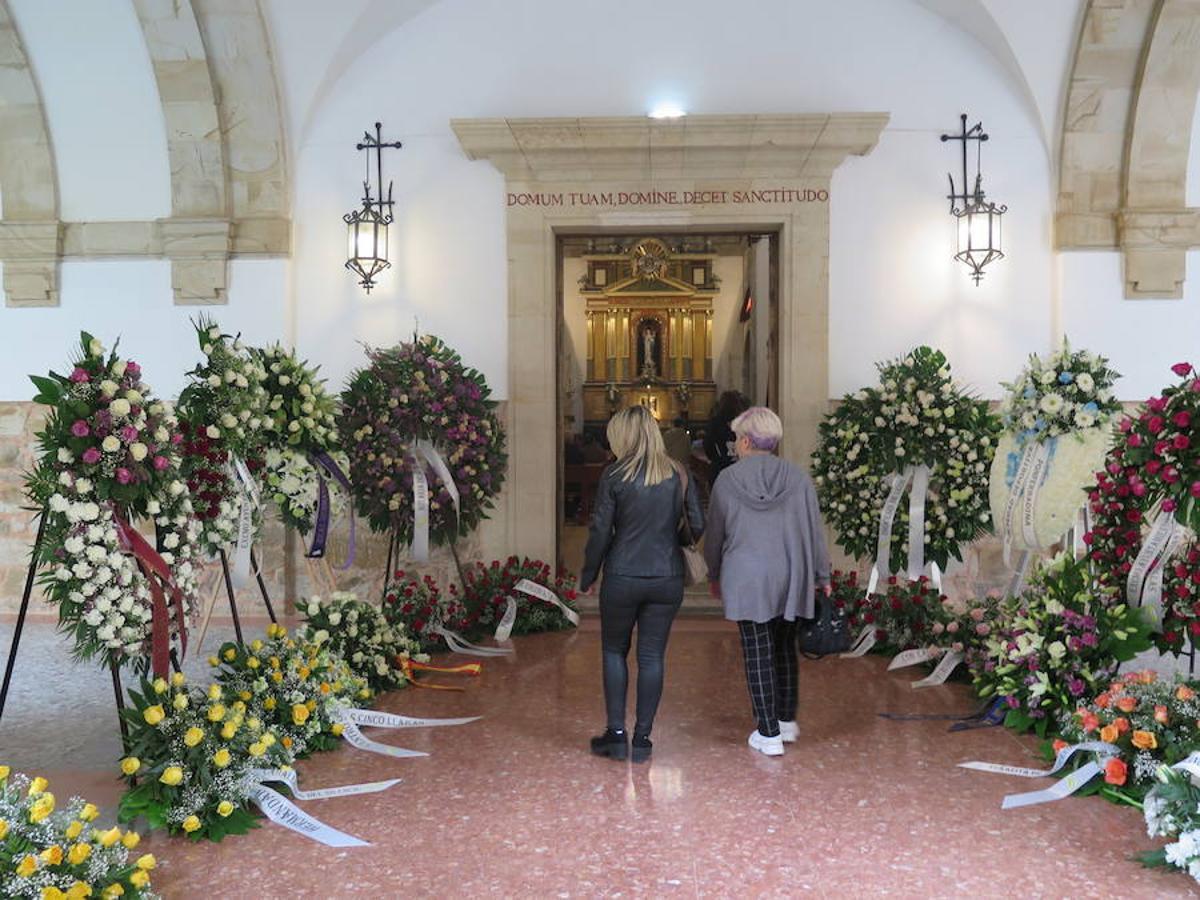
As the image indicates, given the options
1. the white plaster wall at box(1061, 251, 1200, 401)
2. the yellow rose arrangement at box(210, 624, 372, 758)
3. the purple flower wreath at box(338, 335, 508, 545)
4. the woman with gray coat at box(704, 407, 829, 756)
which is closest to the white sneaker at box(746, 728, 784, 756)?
the woman with gray coat at box(704, 407, 829, 756)

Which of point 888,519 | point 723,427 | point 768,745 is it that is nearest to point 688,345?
point 723,427

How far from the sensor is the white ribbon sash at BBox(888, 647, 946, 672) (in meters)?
5.91

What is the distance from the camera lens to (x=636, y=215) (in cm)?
780

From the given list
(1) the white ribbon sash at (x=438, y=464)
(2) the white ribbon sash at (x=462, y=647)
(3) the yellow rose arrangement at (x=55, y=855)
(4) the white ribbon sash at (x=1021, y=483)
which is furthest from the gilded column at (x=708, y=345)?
(3) the yellow rose arrangement at (x=55, y=855)

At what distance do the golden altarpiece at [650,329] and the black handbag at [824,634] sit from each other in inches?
352

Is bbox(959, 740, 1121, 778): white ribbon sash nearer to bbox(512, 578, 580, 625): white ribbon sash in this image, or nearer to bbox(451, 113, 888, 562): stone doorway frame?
bbox(512, 578, 580, 625): white ribbon sash

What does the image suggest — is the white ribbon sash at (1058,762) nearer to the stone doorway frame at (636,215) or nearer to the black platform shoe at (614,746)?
the black platform shoe at (614,746)

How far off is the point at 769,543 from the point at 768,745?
3.15 feet

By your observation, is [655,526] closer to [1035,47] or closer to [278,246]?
[278,246]

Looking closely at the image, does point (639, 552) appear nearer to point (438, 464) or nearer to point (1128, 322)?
point (438, 464)

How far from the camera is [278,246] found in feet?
25.4

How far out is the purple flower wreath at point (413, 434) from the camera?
6629 millimetres

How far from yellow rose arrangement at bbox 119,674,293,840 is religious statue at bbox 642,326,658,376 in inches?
386

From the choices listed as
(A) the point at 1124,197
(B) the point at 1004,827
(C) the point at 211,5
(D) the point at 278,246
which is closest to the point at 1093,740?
(B) the point at 1004,827
